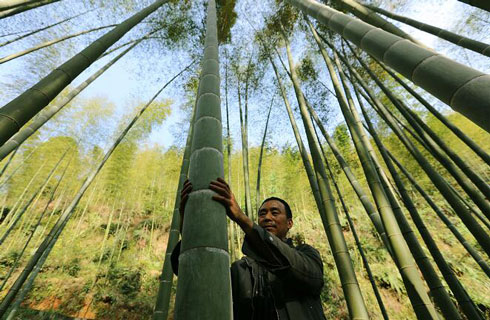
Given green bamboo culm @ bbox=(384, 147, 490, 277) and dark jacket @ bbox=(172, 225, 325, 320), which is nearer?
dark jacket @ bbox=(172, 225, 325, 320)

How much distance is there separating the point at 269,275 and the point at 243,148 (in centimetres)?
296

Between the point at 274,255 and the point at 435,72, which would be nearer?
the point at 435,72

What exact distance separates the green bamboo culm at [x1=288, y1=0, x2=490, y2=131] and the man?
31.9 inches

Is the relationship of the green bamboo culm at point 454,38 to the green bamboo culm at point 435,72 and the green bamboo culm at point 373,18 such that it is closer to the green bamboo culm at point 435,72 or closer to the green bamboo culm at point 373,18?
the green bamboo culm at point 373,18

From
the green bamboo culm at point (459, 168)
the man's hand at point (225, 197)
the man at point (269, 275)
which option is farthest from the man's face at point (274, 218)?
the green bamboo culm at point (459, 168)

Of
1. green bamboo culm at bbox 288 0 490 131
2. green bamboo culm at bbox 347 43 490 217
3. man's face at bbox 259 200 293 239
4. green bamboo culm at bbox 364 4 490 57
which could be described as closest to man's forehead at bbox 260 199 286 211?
man's face at bbox 259 200 293 239

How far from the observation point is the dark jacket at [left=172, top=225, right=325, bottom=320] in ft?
3.31

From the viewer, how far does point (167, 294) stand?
2.01m

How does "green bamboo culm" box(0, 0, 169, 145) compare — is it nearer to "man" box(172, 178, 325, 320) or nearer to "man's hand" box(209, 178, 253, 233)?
"man" box(172, 178, 325, 320)

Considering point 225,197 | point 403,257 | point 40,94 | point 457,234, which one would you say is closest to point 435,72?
point 225,197

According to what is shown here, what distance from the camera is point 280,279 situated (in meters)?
1.21

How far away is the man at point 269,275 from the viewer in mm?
900

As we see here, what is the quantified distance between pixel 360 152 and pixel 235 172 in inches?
243

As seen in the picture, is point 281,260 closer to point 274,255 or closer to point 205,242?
point 274,255
